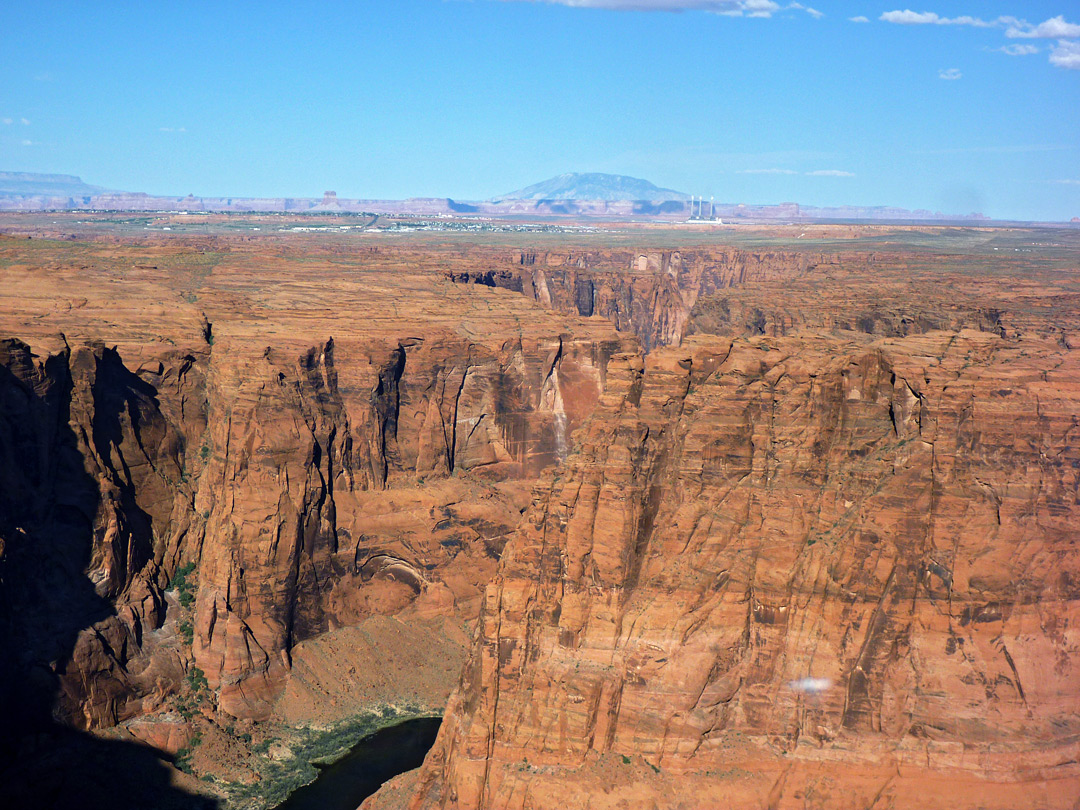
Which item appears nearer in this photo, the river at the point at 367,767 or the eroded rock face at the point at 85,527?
the river at the point at 367,767

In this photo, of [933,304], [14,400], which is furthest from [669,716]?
[933,304]

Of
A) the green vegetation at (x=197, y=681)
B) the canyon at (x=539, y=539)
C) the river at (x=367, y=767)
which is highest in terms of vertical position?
the canyon at (x=539, y=539)

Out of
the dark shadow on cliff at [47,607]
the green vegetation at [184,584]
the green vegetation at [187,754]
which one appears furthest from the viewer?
the green vegetation at [184,584]

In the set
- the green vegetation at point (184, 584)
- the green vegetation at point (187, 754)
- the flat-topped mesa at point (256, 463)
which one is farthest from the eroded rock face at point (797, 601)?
the green vegetation at point (184, 584)

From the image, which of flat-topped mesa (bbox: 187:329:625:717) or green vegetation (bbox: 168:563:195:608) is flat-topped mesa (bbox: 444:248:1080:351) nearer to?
flat-topped mesa (bbox: 187:329:625:717)

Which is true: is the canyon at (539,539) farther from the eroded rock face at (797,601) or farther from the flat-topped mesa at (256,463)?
the flat-topped mesa at (256,463)
